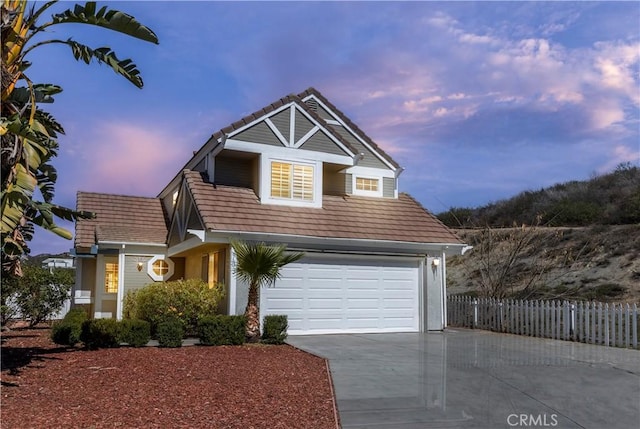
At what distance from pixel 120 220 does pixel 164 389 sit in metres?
12.8

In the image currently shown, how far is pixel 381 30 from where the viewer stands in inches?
587

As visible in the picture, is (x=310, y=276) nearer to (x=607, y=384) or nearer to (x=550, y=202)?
(x=607, y=384)

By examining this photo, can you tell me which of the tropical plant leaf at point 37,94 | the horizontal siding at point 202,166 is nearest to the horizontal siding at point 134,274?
the horizontal siding at point 202,166

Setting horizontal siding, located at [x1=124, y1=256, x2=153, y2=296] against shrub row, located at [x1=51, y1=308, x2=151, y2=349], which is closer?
shrub row, located at [x1=51, y1=308, x2=151, y2=349]

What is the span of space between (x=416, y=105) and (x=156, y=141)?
11.4m

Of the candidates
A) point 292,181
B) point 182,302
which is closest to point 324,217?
point 292,181

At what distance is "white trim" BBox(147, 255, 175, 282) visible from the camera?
1775 centimetres

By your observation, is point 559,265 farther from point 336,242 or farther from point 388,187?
point 336,242

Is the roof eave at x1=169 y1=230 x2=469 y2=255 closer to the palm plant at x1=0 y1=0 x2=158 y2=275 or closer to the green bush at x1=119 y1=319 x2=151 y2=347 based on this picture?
the green bush at x1=119 y1=319 x2=151 y2=347

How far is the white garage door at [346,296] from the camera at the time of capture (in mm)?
14688

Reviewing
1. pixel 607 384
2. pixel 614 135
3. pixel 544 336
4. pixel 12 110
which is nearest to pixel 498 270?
pixel 544 336

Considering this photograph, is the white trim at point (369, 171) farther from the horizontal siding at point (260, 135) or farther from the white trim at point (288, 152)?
the horizontal siding at point (260, 135)

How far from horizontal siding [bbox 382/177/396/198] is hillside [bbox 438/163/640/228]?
29.7 feet

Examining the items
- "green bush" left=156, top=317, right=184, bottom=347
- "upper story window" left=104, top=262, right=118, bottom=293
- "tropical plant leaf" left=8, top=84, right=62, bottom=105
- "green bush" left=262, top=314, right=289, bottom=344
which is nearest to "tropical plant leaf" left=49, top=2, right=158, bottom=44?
"tropical plant leaf" left=8, top=84, right=62, bottom=105
